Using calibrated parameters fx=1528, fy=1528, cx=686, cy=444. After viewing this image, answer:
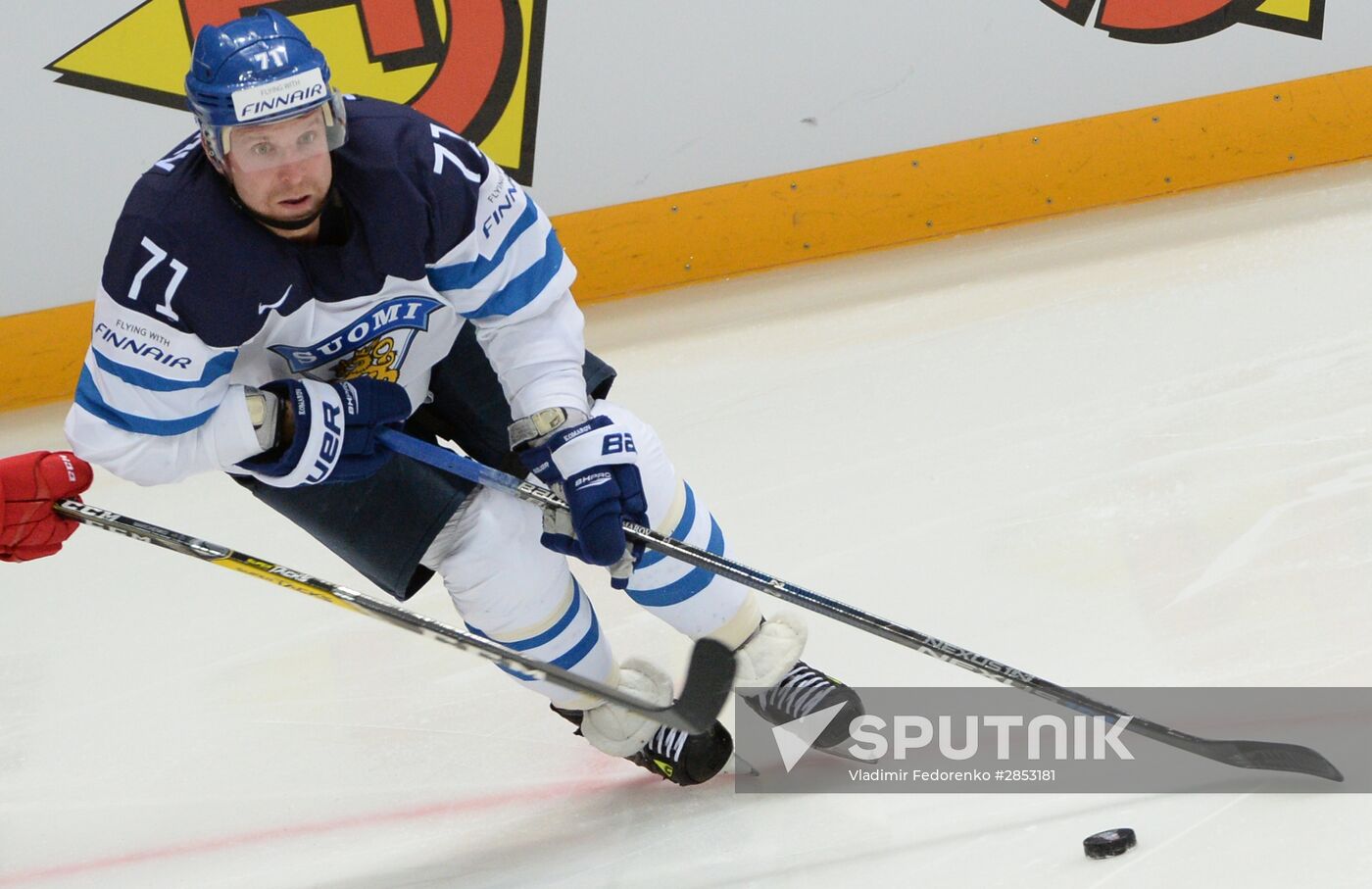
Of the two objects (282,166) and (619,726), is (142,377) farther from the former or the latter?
(619,726)

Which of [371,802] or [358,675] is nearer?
[371,802]

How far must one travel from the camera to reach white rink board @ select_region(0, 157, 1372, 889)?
2.07 metres

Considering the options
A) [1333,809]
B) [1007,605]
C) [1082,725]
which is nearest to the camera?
[1333,809]

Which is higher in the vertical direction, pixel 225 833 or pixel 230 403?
pixel 230 403

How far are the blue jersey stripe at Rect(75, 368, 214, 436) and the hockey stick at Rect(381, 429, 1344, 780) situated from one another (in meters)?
0.28

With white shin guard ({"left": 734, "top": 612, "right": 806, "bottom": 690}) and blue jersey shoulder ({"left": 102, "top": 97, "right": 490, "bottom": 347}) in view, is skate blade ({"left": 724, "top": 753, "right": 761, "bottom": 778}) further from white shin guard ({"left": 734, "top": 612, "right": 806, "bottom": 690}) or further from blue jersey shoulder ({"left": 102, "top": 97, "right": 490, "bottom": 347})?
blue jersey shoulder ({"left": 102, "top": 97, "right": 490, "bottom": 347})

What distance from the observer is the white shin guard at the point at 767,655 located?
7.16 feet

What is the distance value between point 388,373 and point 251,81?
0.49 m

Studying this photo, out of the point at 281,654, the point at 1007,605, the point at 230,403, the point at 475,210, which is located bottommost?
the point at 281,654

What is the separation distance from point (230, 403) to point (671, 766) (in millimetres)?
799

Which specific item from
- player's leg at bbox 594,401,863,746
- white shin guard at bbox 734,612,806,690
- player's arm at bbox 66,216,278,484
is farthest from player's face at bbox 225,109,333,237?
white shin guard at bbox 734,612,806,690

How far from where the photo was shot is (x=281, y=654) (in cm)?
279

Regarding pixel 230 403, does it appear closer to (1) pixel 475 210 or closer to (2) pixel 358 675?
(1) pixel 475 210

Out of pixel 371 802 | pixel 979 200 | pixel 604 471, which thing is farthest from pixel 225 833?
pixel 979 200
